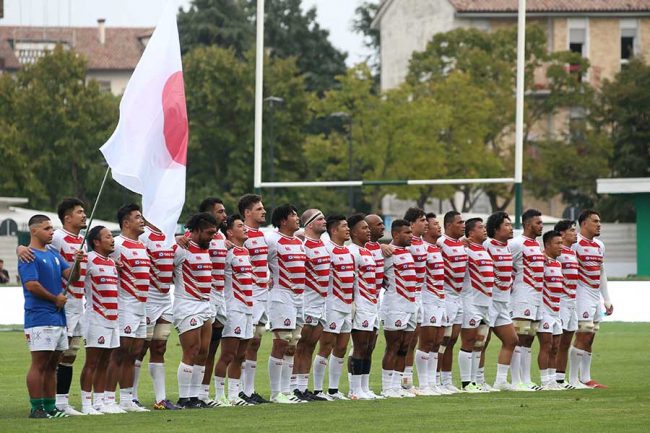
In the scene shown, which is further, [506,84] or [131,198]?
[131,198]

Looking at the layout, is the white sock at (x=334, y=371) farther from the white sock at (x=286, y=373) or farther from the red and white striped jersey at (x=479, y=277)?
the red and white striped jersey at (x=479, y=277)

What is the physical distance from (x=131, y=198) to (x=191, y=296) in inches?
2175

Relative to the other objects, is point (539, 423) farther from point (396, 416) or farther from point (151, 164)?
point (151, 164)

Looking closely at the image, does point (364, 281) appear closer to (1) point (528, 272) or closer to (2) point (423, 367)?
(2) point (423, 367)

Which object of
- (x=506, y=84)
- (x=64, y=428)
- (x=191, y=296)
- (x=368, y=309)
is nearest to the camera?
(x=64, y=428)

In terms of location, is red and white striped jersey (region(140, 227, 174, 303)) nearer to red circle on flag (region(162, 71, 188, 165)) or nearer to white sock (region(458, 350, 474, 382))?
red circle on flag (region(162, 71, 188, 165))

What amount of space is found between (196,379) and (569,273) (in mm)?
5518

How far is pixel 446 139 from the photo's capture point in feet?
220

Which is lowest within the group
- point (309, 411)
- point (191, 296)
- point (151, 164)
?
point (309, 411)

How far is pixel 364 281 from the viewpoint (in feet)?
61.1

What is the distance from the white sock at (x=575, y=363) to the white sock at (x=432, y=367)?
1988 millimetres

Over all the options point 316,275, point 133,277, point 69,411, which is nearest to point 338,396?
point 316,275

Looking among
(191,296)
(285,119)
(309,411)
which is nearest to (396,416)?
(309,411)

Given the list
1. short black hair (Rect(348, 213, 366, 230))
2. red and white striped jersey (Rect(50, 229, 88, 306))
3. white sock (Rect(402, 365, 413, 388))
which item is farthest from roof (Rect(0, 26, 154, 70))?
red and white striped jersey (Rect(50, 229, 88, 306))
